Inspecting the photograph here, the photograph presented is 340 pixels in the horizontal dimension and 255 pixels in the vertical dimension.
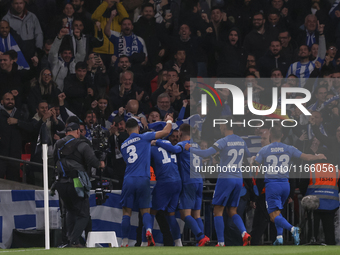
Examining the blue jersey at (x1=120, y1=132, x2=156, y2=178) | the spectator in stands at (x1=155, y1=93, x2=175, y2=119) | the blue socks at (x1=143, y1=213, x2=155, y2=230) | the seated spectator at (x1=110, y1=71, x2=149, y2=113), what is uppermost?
the seated spectator at (x1=110, y1=71, x2=149, y2=113)

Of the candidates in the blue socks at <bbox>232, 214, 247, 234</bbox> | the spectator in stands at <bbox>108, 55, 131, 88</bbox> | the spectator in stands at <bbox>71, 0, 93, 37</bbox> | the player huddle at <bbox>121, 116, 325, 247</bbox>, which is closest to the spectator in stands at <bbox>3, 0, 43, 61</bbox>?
the spectator in stands at <bbox>71, 0, 93, 37</bbox>

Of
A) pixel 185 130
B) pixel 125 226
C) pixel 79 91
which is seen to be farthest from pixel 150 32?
pixel 125 226

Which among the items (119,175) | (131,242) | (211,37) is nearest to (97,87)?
(119,175)

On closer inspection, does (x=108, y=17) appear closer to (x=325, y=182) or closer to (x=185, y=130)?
(x=185, y=130)

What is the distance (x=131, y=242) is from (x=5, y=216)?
236 cm

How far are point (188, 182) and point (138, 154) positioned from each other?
1.14m

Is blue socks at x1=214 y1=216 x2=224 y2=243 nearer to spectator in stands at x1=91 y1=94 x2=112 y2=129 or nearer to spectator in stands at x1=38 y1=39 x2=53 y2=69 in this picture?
spectator in stands at x1=91 y1=94 x2=112 y2=129

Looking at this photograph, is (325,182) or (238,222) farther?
(325,182)

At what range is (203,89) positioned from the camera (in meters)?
14.1

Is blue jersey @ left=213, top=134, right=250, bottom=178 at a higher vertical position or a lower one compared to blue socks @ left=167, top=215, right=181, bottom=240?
higher

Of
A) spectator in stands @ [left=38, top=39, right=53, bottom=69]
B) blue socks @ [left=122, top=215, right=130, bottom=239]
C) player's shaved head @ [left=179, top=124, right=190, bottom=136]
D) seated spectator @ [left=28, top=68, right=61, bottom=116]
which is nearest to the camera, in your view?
blue socks @ [left=122, top=215, right=130, bottom=239]

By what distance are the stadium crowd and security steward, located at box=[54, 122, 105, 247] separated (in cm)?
222

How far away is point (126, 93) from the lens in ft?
45.5

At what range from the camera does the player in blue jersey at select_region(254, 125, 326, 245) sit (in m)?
10.6
